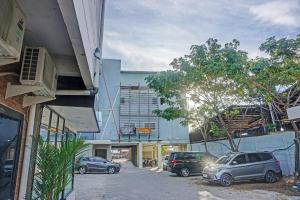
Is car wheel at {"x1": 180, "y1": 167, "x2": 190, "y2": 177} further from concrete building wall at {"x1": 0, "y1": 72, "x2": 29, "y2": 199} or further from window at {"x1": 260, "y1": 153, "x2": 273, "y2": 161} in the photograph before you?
concrete building wall at {"x1": 0, "y1": 72, "x2": 29, "y2": 199}

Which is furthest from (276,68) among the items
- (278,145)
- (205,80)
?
(278,145)

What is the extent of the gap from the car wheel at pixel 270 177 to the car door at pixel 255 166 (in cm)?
30

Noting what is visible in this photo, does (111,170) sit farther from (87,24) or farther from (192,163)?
(87,24)

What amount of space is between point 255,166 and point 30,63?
39.0 ft

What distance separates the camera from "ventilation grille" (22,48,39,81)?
297 cm

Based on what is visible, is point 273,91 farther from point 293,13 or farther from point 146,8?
point 146,8

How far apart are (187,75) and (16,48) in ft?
39.8

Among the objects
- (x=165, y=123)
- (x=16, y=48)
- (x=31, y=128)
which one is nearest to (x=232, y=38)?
(x=31, y=128)

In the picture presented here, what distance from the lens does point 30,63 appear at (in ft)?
9.88

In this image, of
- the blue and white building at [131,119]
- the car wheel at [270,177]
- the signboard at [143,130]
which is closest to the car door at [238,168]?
the car wheel at [270,177]

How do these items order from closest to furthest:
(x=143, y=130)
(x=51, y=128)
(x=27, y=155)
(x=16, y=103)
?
(x=16, y=103) → (x=27, y=155) → (x=51, y=128) → (x=143, y=130)

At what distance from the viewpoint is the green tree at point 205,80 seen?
1142 centimetres

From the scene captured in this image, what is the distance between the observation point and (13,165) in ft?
11.6

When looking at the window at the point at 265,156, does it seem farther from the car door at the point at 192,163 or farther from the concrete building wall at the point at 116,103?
the concrete building wall at the point at 116,103
